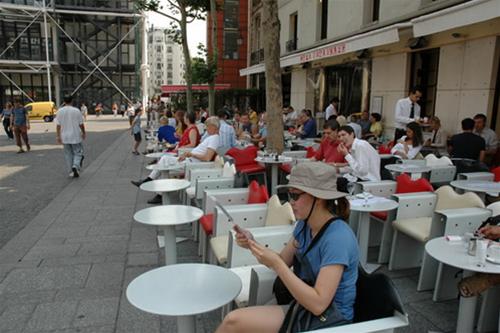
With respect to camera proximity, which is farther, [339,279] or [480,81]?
[480,81]

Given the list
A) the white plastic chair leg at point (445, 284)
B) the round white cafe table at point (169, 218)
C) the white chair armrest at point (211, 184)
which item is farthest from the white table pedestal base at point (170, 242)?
the white plastic chair leg at point (445, 284)

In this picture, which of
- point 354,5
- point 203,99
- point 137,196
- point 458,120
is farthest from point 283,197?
point 203,99

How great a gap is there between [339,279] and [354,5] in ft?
40.7

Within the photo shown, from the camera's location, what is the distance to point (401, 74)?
10.4 meters

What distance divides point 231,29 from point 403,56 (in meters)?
23.4

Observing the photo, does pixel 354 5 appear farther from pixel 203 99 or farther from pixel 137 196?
pixel 203 99

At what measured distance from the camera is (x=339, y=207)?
216 cm

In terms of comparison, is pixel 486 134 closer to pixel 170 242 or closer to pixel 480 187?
pixel 480 187

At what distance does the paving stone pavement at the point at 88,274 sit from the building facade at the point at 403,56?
5209 millimetres

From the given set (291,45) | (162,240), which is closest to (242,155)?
(162,240)

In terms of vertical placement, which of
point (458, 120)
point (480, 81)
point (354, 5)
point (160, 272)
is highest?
point (354, 5)

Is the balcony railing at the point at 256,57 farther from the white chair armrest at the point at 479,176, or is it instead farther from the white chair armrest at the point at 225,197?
the white chair armrest at the point at 225,197

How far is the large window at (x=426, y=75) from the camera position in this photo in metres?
9.68

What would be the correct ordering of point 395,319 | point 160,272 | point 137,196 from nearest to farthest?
1. point 395,319
2. point 160,272
3. point 137,196
